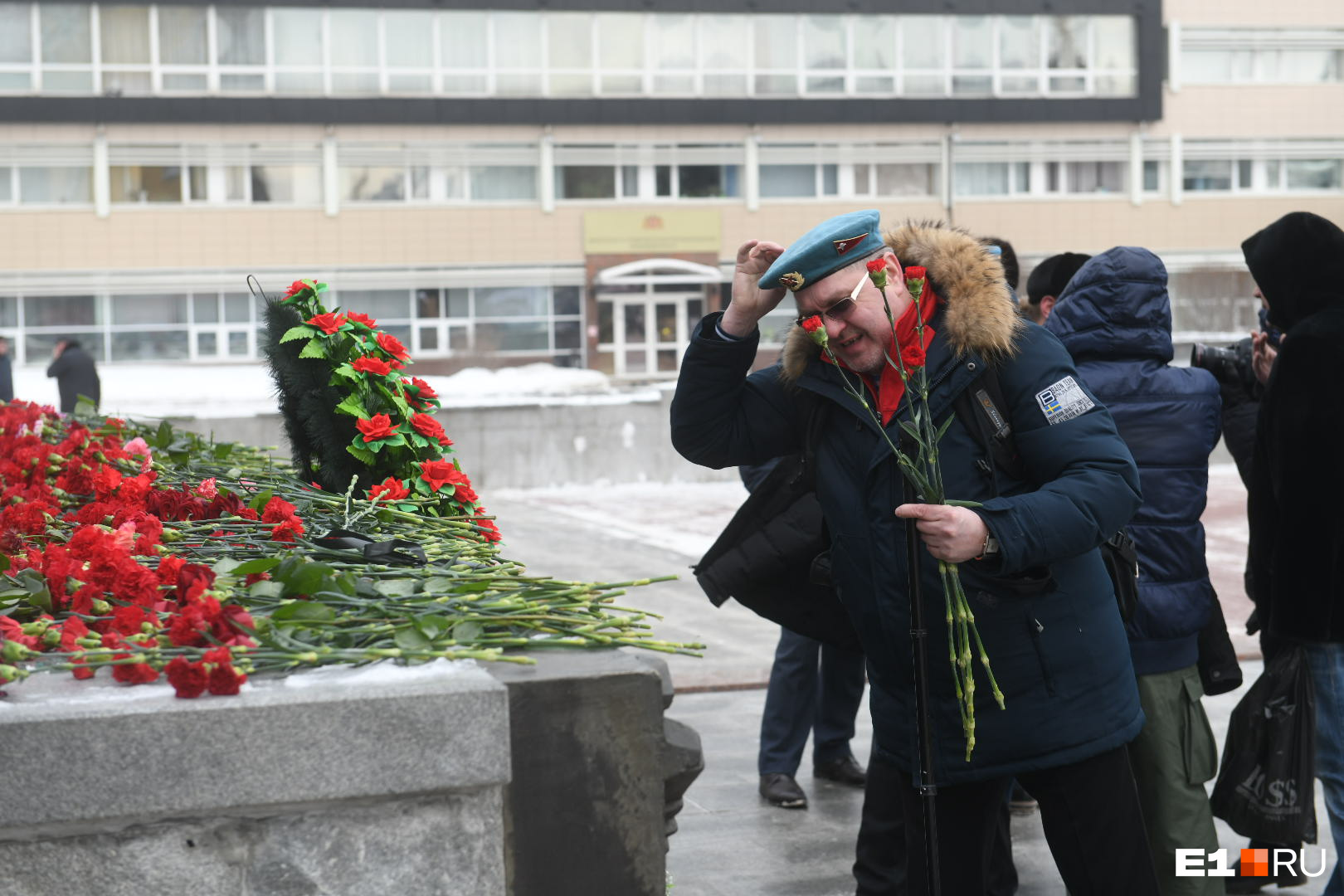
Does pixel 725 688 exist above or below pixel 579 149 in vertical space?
below

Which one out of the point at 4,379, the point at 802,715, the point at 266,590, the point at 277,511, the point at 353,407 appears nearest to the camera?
the point at 266,590

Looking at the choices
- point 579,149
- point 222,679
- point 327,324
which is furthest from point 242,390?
point 222,679

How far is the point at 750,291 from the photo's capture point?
3.48m

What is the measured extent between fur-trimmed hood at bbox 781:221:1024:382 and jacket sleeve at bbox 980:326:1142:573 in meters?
0.07

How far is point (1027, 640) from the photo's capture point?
10.8 ft

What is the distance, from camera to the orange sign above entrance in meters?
43.4

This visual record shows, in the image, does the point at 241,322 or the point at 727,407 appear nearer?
the point at 727,407

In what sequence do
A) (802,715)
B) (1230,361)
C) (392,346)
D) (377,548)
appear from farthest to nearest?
(802,715)
(1230,361)
(392,346)
(377,548)

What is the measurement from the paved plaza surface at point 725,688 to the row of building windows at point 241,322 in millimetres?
25065

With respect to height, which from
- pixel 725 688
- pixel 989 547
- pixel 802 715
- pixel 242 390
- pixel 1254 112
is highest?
pixel 1254 112

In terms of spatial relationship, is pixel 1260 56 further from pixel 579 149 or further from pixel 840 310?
pixel 840 310

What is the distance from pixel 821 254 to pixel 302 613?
1267 mm

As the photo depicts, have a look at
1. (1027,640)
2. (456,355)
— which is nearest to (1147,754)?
(1027,640)

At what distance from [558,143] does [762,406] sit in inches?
1612
